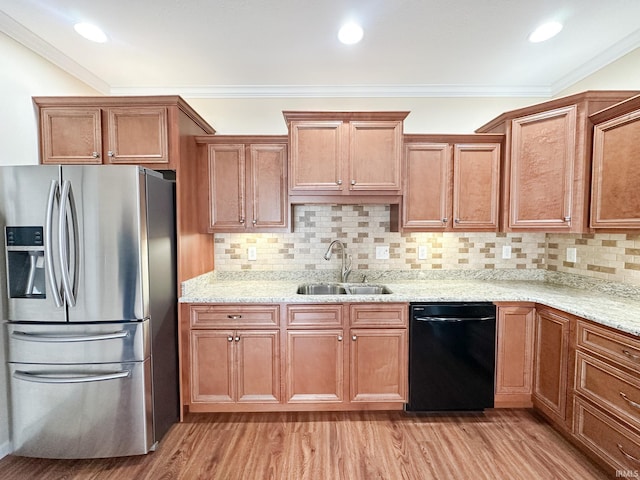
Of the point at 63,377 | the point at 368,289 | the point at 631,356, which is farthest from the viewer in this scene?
the point at 368,289

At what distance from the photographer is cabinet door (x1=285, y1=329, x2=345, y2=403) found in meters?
2.15

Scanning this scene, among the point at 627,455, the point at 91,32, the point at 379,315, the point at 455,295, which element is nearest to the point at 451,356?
the point at 455,295

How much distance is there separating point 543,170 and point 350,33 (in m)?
1.80

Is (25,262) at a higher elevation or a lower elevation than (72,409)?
higher

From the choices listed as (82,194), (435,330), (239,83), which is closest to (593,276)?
(435,330)

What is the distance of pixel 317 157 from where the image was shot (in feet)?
7.66

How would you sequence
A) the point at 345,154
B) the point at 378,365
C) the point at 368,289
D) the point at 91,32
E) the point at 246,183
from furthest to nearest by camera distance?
the point at 368,289
the point at 246,183
the point at 345,154
the point at 378,365
the point at 91,32

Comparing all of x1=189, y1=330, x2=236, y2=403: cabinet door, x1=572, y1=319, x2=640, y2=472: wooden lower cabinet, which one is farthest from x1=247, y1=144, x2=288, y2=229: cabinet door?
x1=572, y1=319, x2=640, y2=472: wooden lower cabinet

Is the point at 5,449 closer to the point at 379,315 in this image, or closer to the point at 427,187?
the point at 379,315

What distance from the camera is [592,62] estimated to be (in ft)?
7.61

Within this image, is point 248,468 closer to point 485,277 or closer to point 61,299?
point 61,299

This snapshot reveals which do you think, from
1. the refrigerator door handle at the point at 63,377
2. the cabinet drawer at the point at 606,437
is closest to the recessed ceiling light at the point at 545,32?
the cabinet drawer at the point at 606,437

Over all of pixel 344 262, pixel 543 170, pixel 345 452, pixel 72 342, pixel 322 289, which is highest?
pixel 543 170

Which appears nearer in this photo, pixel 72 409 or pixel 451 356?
pixel 72 409
